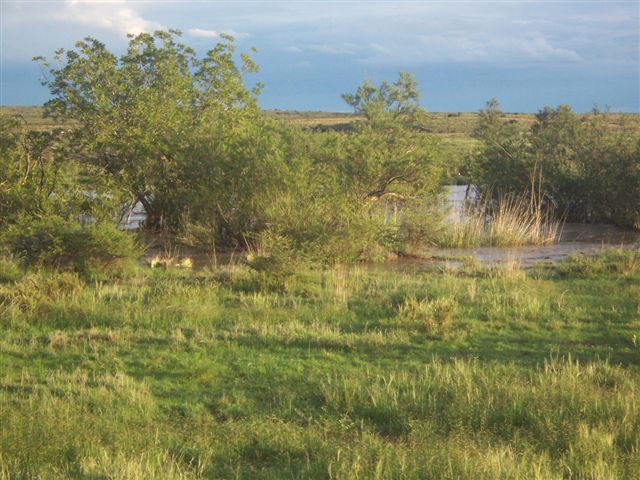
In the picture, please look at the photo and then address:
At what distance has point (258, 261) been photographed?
12.9m

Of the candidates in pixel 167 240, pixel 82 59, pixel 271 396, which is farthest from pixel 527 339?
pixel 82 59

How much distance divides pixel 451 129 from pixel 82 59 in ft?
217

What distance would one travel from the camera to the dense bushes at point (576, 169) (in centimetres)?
2359

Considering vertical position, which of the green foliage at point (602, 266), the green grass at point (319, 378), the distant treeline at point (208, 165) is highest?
the distant treeline at point (208, 165)

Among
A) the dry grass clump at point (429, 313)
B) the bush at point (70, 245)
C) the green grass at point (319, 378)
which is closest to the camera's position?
the green grass at point (319, 378)

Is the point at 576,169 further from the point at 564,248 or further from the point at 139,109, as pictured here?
the point at 139,109

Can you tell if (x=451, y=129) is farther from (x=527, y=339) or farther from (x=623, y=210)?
(x=527, y=339)

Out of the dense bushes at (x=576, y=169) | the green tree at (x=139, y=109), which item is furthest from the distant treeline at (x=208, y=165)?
the dense bushes at (x=576, y=169)

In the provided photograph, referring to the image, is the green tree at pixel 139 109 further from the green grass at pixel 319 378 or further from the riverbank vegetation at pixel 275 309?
the green grass at pixel 319 378

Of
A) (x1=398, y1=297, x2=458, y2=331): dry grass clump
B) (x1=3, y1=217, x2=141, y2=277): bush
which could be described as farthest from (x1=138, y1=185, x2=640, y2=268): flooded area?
(x1=398, y1=297, x2=458, y2=331): dry grass clump

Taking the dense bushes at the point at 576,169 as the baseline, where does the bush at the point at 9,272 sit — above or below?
below

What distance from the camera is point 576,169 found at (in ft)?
80.8

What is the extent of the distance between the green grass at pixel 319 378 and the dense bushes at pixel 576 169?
37.2 feet

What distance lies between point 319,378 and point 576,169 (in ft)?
62.6
